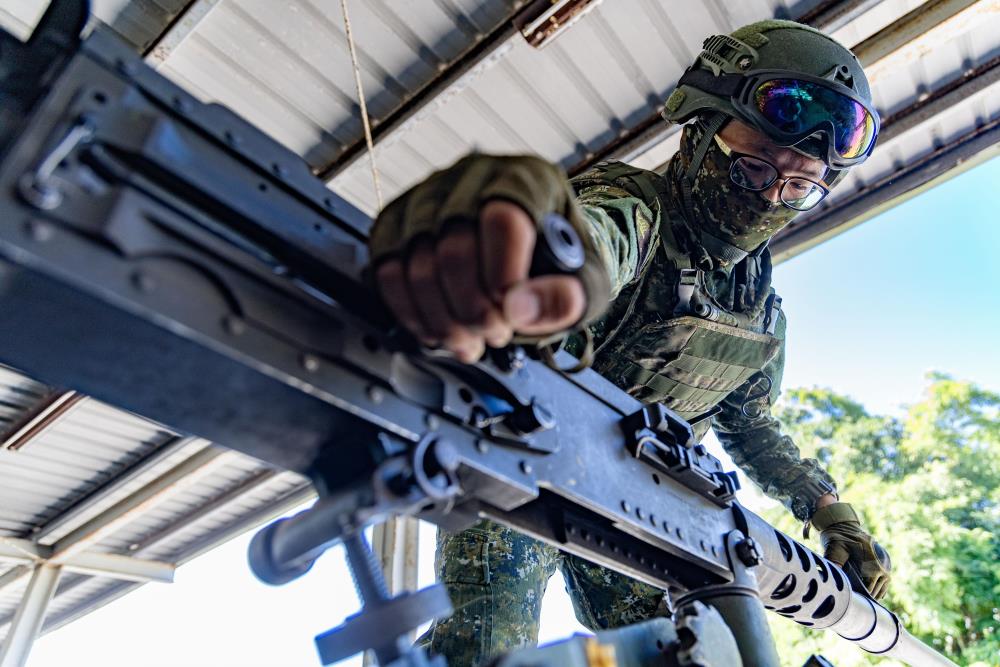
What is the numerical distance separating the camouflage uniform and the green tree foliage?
271 inches

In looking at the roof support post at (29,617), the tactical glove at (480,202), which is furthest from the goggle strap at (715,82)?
the roof support post at (29,617)

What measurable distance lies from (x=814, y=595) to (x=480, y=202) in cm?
170

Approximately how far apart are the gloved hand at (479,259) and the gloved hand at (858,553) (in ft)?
6.67

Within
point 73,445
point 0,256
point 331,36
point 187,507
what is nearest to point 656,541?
point 0,256

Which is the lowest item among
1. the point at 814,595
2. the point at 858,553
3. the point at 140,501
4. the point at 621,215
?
the point at 814,595

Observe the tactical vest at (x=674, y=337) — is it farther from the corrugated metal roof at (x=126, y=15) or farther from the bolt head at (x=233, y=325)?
the corrugated metal roof at (x=126, y=15)

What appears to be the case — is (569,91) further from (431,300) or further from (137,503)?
(137,503)

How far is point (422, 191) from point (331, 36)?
287 cm

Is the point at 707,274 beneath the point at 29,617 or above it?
beneath

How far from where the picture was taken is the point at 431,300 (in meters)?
0.80

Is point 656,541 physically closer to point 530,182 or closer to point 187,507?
point 530,182

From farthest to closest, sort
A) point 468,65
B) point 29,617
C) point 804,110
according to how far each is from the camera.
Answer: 1. point 29,617
2. point 468,65
3. point 804,110

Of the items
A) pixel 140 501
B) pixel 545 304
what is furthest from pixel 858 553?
pixel 140 501

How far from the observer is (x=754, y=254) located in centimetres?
230
